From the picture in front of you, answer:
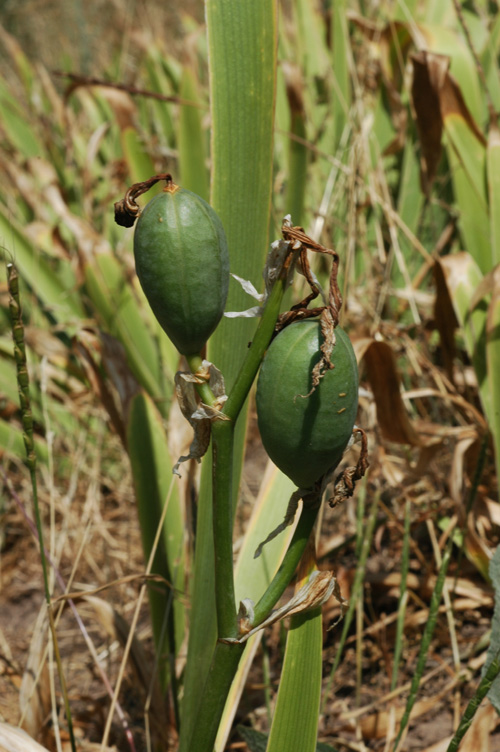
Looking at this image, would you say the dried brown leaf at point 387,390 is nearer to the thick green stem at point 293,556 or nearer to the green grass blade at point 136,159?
the thick green stem at point 293,556

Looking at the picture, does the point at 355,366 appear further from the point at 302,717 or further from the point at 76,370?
the point at 76,370

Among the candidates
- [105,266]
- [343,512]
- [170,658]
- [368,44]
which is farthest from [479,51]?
[170,658]

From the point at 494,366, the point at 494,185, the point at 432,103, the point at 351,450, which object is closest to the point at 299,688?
the point at 494,366

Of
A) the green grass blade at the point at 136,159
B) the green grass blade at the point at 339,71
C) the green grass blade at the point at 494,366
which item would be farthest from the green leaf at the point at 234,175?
the green grass blade at the point at 339,71

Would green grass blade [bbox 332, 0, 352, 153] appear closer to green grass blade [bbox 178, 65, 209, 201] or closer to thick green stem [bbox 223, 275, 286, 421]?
green grass blade [bbox 178, 65, 209, 201]

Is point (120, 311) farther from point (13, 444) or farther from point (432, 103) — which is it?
point (432, 103)

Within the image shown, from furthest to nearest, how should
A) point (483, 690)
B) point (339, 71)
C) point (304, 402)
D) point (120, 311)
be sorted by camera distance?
point (339, 71) → point (120, 311) → point (483, 690) → point (304, 402)

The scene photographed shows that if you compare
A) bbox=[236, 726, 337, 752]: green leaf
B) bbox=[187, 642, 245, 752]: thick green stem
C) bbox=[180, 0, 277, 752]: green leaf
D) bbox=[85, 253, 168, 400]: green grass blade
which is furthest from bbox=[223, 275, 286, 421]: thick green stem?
bbox=[85, 253, 168, 400]: green grass blade
